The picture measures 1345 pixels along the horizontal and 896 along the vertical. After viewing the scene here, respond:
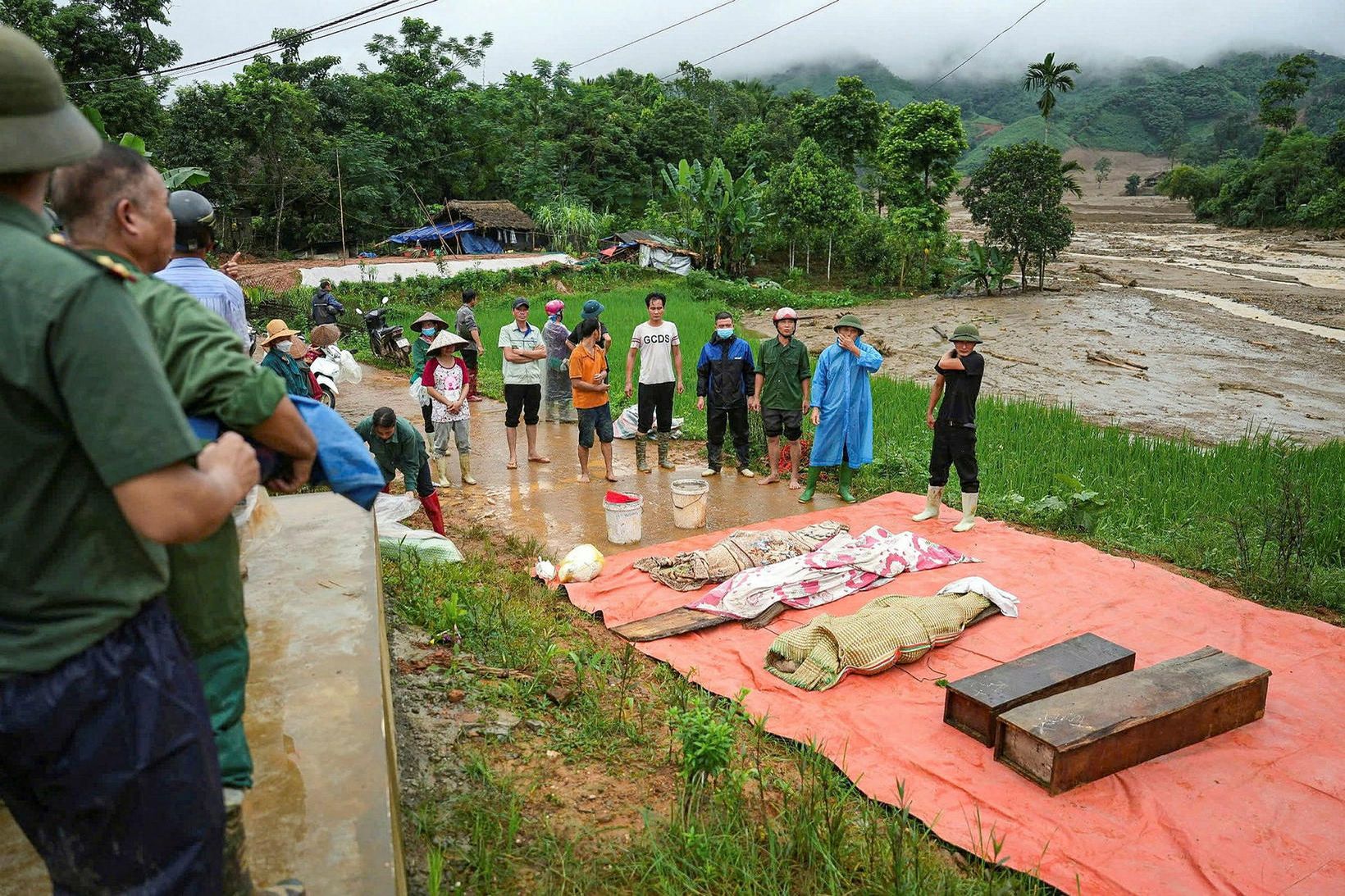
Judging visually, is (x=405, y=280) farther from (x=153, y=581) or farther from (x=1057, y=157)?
(x=153, y=581)

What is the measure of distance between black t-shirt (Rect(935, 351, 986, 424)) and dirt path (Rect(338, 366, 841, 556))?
4.79 feet

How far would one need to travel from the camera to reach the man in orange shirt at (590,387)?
24.6ft

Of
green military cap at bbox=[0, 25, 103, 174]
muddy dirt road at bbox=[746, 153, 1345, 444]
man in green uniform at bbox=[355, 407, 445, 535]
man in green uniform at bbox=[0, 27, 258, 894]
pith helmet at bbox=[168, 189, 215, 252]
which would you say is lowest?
muddy dirt road at bbox=[746, 153, 1345, 444]

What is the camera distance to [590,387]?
24.7ft

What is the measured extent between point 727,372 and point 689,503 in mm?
1653

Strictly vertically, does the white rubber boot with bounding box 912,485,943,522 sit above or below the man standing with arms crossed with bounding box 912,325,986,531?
below

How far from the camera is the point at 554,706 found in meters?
3.85

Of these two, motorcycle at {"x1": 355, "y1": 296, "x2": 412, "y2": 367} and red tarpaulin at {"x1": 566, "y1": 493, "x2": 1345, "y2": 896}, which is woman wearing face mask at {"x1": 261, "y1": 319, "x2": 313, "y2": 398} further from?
motorcycle at {"x1": 355, "y1": 296, "x2": 412, "y2": 367}

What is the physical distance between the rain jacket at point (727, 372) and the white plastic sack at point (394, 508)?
2.93 meters

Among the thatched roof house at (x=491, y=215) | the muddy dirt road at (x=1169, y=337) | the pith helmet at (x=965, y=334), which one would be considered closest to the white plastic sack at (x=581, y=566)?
the pith helmet at (x=965, y=334)

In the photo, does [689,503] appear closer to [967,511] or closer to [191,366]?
[967,511]

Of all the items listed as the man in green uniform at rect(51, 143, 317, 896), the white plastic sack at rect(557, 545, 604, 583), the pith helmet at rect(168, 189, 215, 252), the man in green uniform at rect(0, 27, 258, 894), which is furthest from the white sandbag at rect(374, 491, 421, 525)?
the man in green uniform at rect(0, 27, 258, 894)

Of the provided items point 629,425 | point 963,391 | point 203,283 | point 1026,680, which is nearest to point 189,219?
point 203,283

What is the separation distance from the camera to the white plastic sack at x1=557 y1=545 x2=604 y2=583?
568 centimetres
